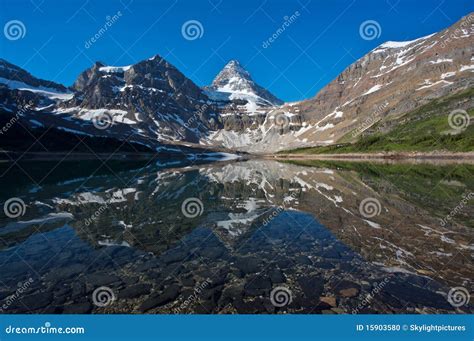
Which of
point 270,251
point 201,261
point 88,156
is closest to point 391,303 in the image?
point 270,251

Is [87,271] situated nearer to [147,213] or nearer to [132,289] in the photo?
[132,289]

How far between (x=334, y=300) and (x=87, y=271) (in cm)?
1173

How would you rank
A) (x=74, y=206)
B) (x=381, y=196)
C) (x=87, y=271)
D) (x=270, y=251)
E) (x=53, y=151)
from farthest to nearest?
(x=53, y=151), (x=381, y=196), (x=74, y=206), (x=270, y=251), (x=87, y=271)

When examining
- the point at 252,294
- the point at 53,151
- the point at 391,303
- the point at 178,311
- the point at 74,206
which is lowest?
the point at 178,311

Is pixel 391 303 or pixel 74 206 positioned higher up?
pixel 74 206

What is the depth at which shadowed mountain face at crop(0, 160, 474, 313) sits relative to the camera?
12.8m

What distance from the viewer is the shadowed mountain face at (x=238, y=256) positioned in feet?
41.9

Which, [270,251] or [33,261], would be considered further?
[270,251]

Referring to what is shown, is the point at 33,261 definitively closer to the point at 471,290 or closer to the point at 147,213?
the point at 147,213

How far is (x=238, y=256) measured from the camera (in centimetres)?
1820

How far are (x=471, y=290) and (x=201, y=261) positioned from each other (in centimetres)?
1244

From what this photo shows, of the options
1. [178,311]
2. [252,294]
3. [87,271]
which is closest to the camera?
[178,311]

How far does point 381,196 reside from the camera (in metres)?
38.5

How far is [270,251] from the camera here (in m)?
19.1
